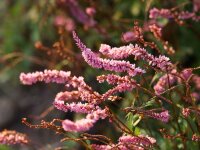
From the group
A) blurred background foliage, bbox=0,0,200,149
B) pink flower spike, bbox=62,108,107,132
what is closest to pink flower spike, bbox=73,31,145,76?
pink flower spike, bbox=62,108,107,132

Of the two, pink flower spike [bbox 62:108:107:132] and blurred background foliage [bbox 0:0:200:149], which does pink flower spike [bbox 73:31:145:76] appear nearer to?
pink flower spike [bbox 62:108:107:132]

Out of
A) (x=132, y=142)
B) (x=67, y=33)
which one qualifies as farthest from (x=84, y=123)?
(x=67, y=33)

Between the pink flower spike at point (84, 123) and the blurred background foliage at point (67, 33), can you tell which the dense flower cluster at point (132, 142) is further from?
the blurred background foliage at point (67, 33)

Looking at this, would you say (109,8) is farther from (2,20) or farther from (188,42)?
(2,20)

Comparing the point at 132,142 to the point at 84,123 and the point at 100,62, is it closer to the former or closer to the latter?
the point at 84,123

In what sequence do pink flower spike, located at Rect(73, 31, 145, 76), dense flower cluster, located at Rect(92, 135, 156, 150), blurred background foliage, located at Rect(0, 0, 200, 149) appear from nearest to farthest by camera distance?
pink flower spike, located at Rect(73, 31, 145, 76)
dense flower cluster, located at Rect(92, 135, 156, 150)
blurred background foliage, located at Rect(0, 0, 200, 149)

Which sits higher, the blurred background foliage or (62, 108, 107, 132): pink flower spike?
the blurred background foliage

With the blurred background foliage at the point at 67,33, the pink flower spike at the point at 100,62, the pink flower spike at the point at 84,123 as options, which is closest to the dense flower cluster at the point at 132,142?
the pink flower spike at the point at 84,123

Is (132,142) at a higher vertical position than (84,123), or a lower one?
lower
